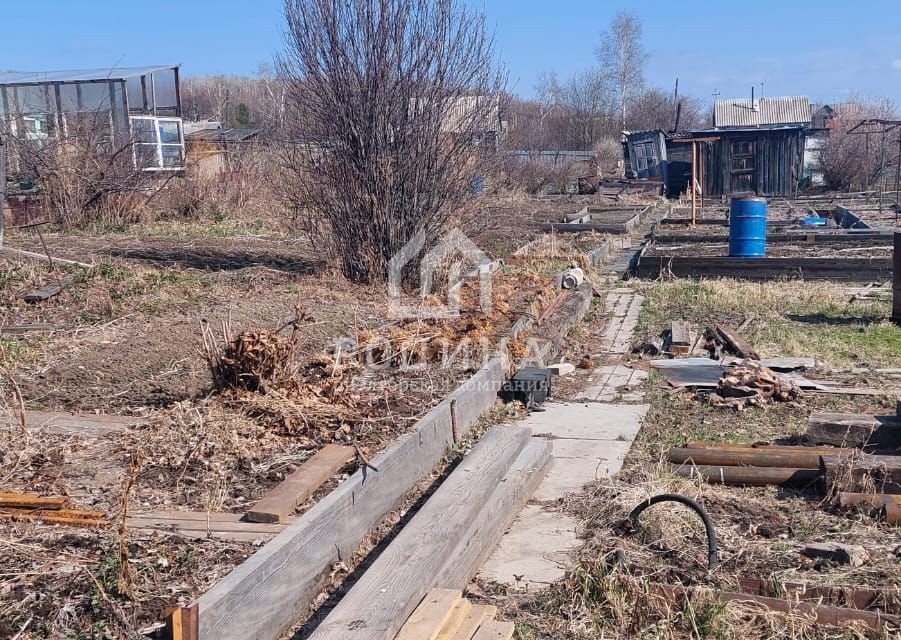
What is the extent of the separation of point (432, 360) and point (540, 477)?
2.29m

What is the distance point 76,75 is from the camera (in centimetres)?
2606

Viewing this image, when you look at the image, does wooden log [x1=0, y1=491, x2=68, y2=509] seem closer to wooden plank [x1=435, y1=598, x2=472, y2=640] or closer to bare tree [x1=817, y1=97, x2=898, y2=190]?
wooden plank [x1=435, y1=598, x2=472, y2=640]

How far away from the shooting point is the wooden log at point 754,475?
212 inches

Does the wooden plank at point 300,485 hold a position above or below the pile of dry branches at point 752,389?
above

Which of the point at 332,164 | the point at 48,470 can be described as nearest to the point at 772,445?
the point at 48,470

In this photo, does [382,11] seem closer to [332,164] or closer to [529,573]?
[332,164]

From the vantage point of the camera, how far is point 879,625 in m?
3.60

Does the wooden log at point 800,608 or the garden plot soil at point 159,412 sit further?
the wooden log at point 800,608

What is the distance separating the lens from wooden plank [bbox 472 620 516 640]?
349 cm

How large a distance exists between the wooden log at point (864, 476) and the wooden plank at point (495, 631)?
7.89 feet

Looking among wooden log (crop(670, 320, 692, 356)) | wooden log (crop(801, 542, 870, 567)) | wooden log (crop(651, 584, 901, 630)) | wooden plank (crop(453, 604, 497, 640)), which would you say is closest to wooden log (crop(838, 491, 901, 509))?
wooden log (crop(801, 542, 870, 567))

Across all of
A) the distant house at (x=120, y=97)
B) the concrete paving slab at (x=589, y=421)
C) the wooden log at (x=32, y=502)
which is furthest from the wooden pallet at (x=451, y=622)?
the distant house at (x=120, y=97)

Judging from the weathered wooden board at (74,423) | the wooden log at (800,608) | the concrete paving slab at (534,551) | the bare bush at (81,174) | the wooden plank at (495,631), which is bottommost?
the concrete paving slab at (534,551)

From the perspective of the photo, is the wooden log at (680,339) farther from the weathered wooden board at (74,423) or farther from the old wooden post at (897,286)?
the weathered wooden board at (74,423)
